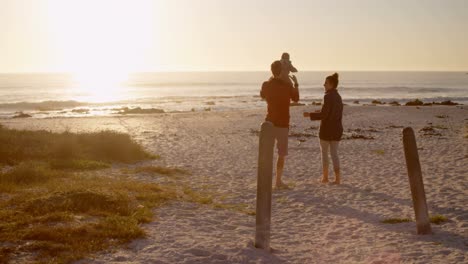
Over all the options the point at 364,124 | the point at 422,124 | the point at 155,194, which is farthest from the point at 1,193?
the point at 422,124

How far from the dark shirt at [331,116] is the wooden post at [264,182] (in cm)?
368

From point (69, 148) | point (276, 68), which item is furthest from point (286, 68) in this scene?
point (69, 148)

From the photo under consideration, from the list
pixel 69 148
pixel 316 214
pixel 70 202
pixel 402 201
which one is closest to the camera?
pixel 70 202

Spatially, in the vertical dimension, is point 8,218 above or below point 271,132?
below

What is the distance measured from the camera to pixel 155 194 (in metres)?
9.03

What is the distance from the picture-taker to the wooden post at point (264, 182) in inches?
232

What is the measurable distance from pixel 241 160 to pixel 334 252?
8.55m

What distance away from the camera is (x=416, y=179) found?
662cm

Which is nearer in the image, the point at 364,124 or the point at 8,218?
the point at 8,218

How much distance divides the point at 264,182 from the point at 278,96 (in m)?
3.40

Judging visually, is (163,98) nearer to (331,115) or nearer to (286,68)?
(331,115)

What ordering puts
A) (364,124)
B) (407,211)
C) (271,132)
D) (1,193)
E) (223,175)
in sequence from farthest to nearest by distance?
(364,124)
(223,175)
(1,193)
(407,211)
(271,132)

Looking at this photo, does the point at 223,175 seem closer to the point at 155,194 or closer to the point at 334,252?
the point at 155,194

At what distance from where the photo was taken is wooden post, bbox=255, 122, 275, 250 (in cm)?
588
